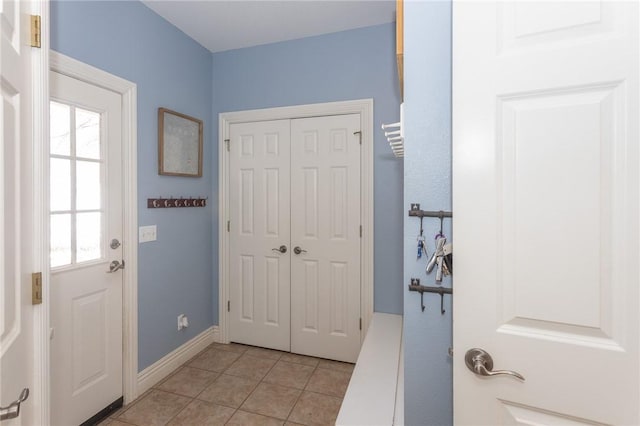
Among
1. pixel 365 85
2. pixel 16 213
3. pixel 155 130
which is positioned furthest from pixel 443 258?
pixel 155 130

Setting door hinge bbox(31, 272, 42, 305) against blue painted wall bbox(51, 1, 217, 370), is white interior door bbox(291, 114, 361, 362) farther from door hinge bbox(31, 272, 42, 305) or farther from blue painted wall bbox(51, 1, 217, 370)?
door hinge bbox(31, 272, 42, 305)

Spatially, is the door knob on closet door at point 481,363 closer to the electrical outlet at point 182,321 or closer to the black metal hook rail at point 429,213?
the black metal hook rail at point 429,213

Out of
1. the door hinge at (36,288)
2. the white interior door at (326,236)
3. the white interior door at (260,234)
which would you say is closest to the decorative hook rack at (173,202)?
the white interior door at (260,234)

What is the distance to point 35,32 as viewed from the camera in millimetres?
956

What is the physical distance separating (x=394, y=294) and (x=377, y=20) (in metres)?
2.19

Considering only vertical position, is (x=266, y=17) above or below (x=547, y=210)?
above

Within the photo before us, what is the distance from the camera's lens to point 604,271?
2.40 ft

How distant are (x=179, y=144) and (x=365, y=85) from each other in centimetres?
161

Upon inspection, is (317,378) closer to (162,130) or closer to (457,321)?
(457,321)

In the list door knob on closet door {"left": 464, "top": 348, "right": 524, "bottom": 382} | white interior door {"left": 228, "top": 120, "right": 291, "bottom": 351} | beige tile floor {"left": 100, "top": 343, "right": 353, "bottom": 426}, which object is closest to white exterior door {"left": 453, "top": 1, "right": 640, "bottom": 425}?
door knob on closet door {"left": 464, "top": 348, "right": 524, "bottom": 382}

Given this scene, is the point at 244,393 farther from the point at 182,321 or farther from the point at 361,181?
the point at 361,181

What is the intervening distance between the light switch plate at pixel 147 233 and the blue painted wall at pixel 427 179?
192cm

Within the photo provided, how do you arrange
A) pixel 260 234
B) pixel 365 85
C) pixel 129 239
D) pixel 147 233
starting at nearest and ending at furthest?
pixel 129 239 < pixel 147 233 < pixel 365 85 < pixel 260 234

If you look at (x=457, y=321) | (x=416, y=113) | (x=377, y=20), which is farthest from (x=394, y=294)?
(x=377, y=20)
